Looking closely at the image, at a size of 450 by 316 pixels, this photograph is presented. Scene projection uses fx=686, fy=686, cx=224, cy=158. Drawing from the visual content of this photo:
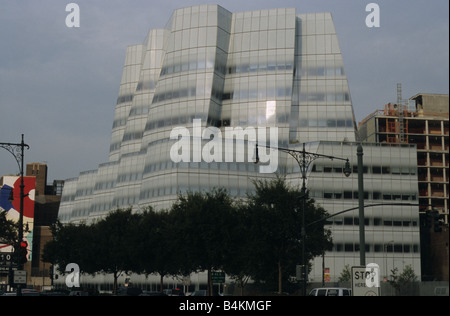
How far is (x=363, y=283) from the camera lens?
1059 inches

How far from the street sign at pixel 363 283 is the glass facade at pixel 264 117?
3630 inches

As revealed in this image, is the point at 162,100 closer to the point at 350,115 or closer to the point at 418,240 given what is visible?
the point at 350,115

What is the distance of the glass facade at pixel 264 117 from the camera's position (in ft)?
397

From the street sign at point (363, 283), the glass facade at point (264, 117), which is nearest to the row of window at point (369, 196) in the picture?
the glass facade at point (264, 117)

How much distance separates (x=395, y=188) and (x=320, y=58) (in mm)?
30858

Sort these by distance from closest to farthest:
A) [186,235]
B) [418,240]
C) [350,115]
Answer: [186,235]
[418,240]
[350,115]

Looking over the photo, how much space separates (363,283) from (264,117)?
351 ft

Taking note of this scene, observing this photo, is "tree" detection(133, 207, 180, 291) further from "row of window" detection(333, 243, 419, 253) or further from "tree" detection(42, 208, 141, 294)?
"row of window" detection(333, 243, 419, 253)

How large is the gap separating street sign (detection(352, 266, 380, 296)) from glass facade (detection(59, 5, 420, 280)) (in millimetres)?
92214

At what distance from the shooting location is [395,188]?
123125mm

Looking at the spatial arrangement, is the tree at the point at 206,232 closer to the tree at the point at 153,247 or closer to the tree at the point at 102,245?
the tree at the point at 153,247

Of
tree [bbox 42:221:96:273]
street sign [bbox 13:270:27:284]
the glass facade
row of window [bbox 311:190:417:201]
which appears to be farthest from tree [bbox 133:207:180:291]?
street sign [bbox 13:270:27:284]
